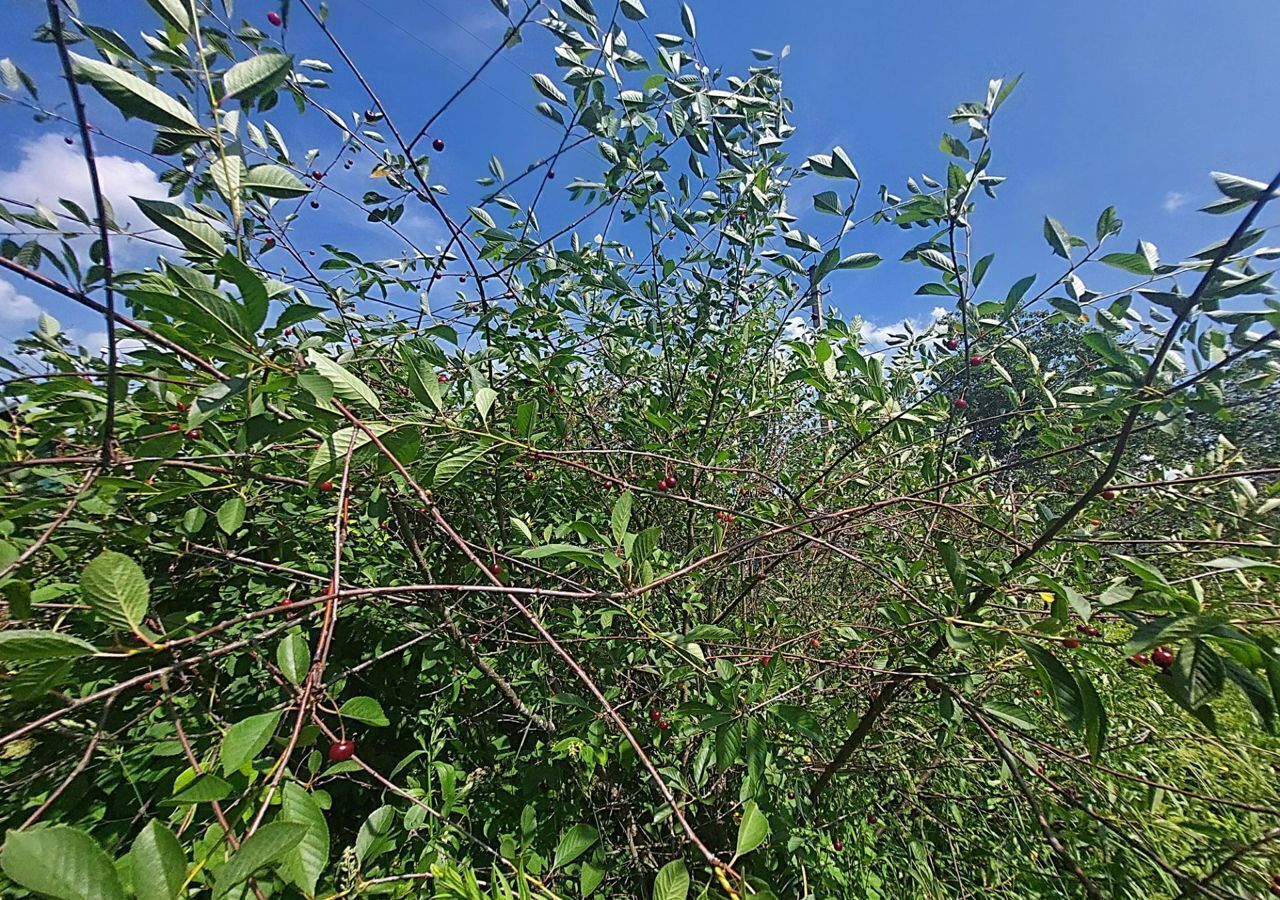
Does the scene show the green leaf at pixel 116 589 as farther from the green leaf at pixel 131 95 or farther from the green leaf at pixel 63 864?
the green leaf at pixel 131 95

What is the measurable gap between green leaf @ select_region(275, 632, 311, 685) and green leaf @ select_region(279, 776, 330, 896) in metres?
0.14

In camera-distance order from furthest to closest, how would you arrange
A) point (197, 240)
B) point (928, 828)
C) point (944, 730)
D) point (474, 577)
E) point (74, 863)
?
point (928, 828) → point (944, 730) → point (474, 577) → point (197, 240) → point (74, 863)

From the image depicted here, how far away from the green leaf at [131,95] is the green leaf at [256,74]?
8 cm

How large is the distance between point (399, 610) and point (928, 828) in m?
1.93

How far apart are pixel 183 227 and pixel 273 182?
5.1 inches

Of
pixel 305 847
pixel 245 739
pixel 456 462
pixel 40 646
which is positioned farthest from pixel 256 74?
pixel 305 847

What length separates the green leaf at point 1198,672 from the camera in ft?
1.90

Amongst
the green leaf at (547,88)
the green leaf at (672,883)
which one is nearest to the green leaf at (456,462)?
the green leaf at (672,883)

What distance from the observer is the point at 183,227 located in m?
0.65

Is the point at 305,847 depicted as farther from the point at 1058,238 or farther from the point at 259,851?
the point at 1058,238

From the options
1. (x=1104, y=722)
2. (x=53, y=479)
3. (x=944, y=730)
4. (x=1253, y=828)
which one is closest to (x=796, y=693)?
(x=944, y=730)

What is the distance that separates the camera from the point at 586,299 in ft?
7.25

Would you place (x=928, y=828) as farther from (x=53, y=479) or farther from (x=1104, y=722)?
(x=53, y=479)

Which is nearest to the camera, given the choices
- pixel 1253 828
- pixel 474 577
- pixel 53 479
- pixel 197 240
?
pixel 197 240
